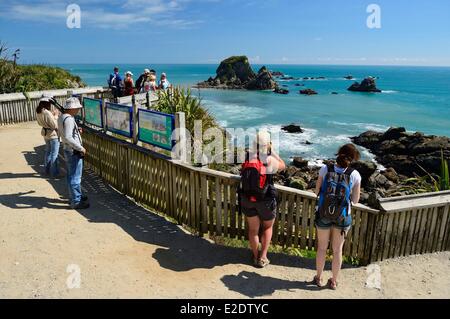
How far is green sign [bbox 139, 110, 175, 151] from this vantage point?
20.2 ft

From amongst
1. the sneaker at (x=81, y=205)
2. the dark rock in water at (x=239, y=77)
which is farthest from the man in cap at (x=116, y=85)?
the dark rock in water at (x=239, y=77)

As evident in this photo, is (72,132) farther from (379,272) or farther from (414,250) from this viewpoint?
(414,250)

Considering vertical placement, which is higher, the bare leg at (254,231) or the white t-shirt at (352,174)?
the white t-shirt at (352,174)

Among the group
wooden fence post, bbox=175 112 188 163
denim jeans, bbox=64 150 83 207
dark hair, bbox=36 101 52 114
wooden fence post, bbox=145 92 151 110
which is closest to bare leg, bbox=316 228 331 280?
wooden fence post, bbox=175 112 188 163

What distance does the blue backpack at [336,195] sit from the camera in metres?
4.23

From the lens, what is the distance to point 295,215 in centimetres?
540

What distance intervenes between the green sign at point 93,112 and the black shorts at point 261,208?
183 inches

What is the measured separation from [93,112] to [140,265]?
479cm

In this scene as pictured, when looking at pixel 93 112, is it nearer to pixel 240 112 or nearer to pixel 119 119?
pixel 119 119

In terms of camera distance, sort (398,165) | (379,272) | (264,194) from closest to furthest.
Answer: (264,194) < (379,272) < (398,165)

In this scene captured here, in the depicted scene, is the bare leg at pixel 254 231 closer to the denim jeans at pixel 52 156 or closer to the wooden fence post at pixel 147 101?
the denim jeans at pixel 52 156
